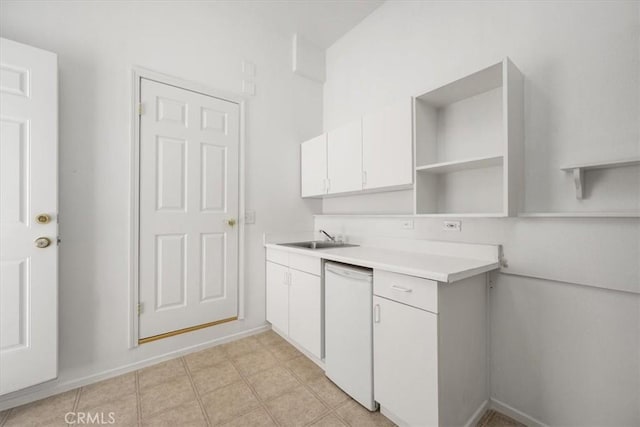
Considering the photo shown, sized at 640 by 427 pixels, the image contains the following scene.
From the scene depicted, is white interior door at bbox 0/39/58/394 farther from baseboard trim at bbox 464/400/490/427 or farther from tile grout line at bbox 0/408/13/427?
baseboard trim at bbox 464/400/490/427

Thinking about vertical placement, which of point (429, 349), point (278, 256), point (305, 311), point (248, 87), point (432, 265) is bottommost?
point (305, 311)

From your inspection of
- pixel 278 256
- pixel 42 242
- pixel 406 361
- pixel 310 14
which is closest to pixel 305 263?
pixel 278 256

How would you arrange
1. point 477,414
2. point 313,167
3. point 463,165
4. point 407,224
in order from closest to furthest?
point 477,414, point 463,165, point 407,224, point 313,167

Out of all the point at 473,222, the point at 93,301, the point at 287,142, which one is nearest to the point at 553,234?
the point at 473,222

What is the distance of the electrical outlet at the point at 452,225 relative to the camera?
1.71m

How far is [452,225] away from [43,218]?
2.56 metres

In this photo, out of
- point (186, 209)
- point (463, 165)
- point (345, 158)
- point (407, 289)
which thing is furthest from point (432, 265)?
point (186, 209)

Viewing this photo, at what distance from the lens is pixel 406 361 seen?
1.32 m

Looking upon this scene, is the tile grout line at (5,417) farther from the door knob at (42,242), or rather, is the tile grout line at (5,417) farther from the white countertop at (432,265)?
the white countertop at (432,265)

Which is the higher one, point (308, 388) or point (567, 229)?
point (567, 229)

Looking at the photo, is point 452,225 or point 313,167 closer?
point 452,225

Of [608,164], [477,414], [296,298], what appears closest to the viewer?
[608,164]

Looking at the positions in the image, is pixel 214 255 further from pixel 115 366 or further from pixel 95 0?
pixel 95 0

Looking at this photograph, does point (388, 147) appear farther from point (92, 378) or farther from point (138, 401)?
point (92, 378)
